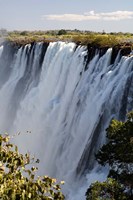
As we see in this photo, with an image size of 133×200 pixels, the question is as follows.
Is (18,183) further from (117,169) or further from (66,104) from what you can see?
(66,104)

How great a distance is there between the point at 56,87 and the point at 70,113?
22.8ft

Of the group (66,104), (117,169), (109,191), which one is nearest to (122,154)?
(117,169)

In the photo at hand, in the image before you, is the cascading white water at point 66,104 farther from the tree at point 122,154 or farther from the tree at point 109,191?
the tree at point 109,191

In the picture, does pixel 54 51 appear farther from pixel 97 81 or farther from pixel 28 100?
pixel 97 81

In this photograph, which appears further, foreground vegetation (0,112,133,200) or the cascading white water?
the cascading white water

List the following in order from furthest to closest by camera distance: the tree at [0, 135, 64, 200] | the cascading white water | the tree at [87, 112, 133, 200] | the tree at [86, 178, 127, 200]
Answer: the cascading white water < the tree at [87, 112, 133, 200] < the tree at [86, 178, 127, 200] < the tree at [0, 135, 64, 200]

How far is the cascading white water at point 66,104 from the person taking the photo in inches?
967

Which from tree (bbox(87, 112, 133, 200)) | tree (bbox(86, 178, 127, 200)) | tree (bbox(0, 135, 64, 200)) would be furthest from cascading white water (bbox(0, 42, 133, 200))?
tree (bbox(0, 135, 64, 200))

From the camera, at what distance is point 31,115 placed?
131 feet

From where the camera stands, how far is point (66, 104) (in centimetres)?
3244

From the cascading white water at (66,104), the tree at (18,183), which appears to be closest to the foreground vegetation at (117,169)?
the tree at (18,183)

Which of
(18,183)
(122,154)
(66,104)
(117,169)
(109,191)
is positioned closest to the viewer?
(18,183)

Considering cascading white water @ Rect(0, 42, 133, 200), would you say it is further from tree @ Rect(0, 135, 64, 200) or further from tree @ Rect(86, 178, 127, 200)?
tree @ Rect(0, 135, 64, 200)

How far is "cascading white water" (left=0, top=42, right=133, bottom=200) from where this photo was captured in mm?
24562
